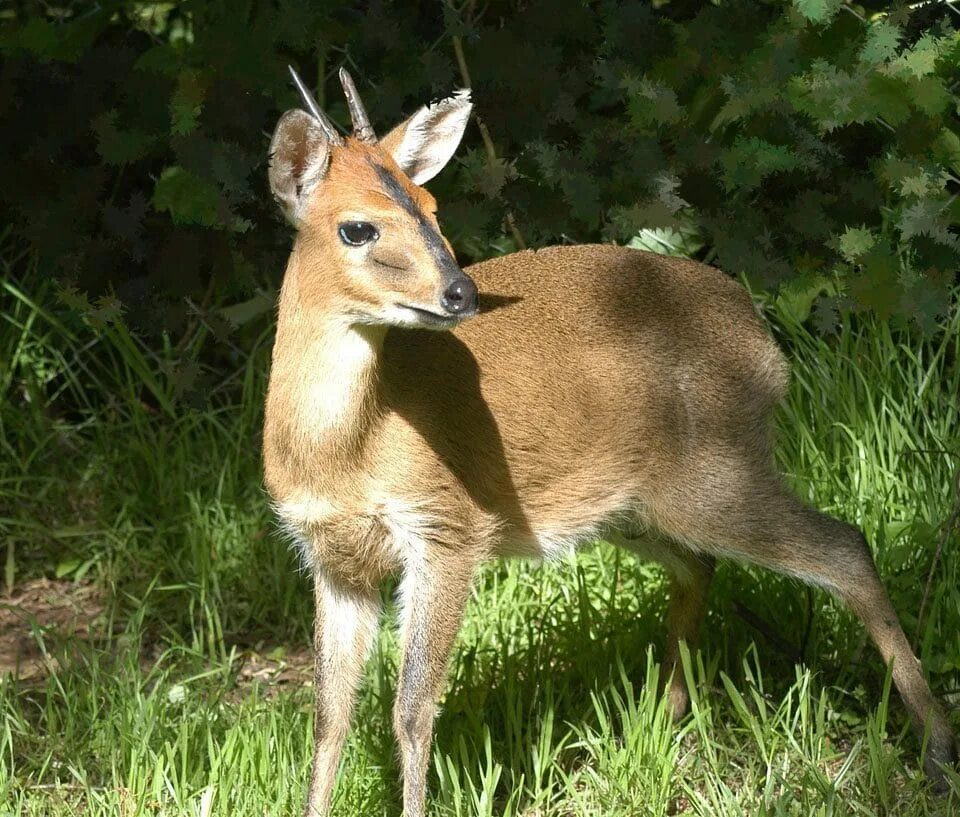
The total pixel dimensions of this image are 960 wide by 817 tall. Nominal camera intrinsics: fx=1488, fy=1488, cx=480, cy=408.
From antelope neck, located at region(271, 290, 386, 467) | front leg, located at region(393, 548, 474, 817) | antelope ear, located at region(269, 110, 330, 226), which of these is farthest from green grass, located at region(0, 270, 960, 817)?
antelope ear, located at region(269, 110, 330, 226)

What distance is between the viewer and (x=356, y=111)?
12.0 feet

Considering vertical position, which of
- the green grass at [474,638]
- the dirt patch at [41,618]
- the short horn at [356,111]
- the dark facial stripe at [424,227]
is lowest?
the dirt patch at [41,618]

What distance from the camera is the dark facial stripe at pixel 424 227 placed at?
3.33m

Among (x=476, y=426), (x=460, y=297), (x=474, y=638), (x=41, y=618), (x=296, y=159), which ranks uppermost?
(x=296, y=159)

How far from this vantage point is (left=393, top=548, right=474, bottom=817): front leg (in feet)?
12.6

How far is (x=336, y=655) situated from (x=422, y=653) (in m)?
0.37

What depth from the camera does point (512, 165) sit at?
4422mm

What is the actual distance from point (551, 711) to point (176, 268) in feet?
5.53

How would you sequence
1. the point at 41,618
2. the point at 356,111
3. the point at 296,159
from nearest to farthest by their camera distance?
the point at 296,159
the point at 356,111
the point at 41,618

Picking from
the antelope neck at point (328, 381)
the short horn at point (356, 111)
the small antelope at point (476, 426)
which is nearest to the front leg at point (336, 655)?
the small antelope at point (476, 426)

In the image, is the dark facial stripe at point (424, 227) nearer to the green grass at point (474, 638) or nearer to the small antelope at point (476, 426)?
the small antelope at point (476, 426)

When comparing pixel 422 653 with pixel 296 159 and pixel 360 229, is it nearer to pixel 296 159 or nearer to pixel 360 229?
pixel 360 229

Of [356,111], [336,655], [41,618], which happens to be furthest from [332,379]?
[41,618]

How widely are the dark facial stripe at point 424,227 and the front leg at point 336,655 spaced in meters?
1.09
